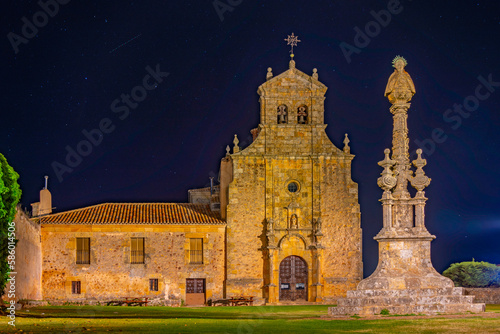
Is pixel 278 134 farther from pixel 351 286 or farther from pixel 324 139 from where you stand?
pixel 351 286

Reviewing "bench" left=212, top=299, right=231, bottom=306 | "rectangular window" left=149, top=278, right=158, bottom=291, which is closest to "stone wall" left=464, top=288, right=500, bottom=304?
"bench" left=212, top=299, right=231, bottom=306

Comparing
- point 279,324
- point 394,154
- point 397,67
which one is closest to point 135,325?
point 279,324

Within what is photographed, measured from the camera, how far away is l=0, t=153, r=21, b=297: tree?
27.8 m

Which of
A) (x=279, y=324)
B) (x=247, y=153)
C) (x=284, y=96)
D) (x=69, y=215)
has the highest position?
(x=284, y=96)

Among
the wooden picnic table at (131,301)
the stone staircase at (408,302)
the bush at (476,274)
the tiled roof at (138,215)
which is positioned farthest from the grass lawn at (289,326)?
the bush at (476,274)

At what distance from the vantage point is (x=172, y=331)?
1938cm

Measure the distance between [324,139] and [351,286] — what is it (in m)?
8.52

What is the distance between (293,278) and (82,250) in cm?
1198

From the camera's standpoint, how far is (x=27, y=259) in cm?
3675

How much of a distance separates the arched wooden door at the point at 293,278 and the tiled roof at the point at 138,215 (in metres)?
4.41

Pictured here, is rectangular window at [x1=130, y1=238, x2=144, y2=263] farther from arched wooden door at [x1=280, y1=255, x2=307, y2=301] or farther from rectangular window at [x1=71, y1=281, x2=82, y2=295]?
arched wooden door at [x1=280, y1=255, x2=307, y2=301]

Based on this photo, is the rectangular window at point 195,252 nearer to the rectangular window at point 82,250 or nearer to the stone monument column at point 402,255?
the rectangular window at point 82,250

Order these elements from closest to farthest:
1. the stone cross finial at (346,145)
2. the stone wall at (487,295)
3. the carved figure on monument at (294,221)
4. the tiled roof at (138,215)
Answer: the stone wall at (487,295) < the tiled roof at (138,215) < the carved figure on monument at (294,221) < the stone cross finial at (346,145)

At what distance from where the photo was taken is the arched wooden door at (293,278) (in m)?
43.6
